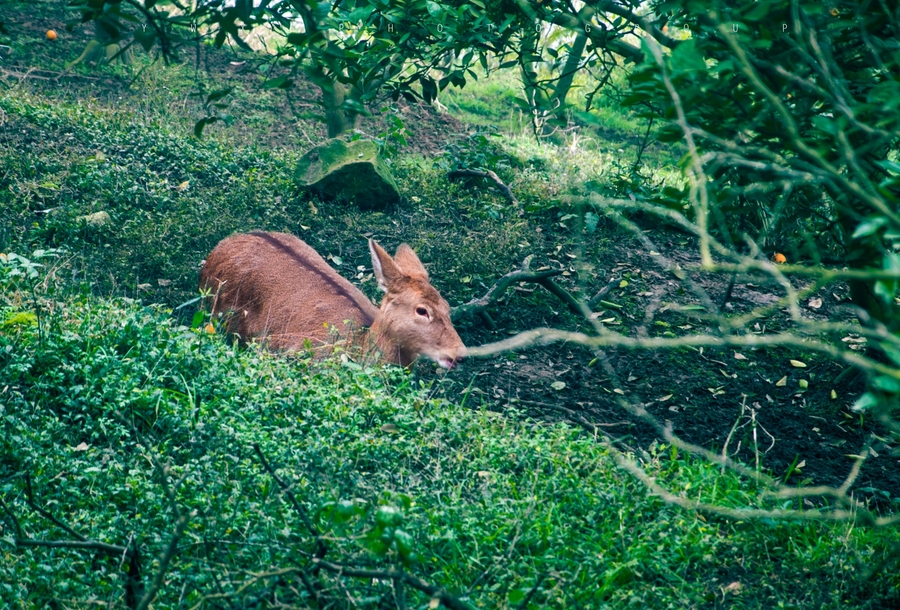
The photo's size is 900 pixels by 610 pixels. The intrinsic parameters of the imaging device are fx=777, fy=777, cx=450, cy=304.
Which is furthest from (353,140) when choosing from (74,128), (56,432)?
(56,432)

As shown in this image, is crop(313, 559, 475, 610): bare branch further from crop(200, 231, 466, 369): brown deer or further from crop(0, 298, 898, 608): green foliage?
crop(200, 231, 466, 369): brown deer

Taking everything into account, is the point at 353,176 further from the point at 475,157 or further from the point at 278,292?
the point at 278,292

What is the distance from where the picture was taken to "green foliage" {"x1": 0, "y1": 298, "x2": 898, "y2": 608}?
2.99 m

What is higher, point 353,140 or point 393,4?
point 393,4

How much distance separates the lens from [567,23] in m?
5.02

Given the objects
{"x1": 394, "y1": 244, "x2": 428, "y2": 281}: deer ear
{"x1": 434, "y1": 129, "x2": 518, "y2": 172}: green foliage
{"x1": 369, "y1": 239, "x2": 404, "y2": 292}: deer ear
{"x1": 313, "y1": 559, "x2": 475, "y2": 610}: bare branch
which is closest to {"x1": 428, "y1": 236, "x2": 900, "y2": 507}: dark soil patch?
{"x1": 394, "y1": 244, "x2": 428, "y2": 281}: deer ear

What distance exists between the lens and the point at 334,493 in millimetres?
3381

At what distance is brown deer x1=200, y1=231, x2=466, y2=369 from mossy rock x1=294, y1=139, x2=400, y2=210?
1.81 metres

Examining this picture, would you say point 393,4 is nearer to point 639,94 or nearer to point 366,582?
point 639,94

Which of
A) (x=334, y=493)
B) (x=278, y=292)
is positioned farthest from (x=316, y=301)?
(x=334, y=493)

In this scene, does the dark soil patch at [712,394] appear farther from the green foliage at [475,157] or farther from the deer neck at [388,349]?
the green foliage at [475,157]

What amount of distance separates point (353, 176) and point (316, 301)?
109 inches

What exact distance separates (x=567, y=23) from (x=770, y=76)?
2.26 meters

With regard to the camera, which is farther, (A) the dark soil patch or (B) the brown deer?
(B) the brown deer
